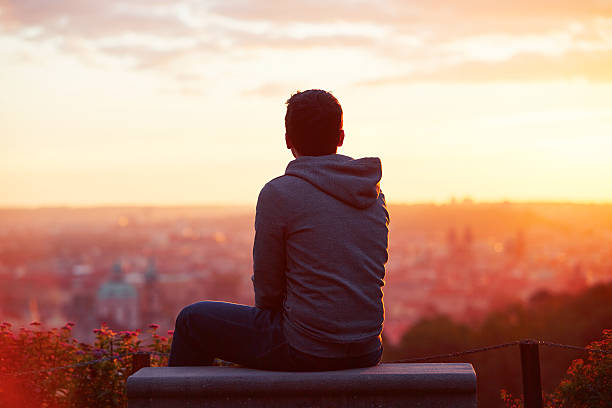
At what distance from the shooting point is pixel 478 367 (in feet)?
74.8

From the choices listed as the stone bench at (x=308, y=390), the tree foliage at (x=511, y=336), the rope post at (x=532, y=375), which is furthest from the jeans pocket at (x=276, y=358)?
the tree foliage at (x=511, y=336)

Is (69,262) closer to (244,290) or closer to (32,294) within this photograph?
(32,294)

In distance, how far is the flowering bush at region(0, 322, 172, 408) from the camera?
4.17 meters

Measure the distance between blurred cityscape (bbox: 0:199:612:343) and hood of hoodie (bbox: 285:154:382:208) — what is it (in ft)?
195

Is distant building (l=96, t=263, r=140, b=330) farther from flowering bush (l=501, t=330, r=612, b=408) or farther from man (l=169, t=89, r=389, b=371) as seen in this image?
man (l=169, t=89, r=389, b=371)

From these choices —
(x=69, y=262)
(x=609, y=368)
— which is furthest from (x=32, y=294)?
(x=609, y=368)

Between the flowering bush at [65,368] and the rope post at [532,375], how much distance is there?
68.1 inches

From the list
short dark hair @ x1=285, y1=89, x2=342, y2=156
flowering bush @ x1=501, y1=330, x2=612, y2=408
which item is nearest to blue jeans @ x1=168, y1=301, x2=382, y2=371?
short dark hair @ x1=285, y1=89, x2=342, y2=156

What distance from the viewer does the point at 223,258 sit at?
94250mm

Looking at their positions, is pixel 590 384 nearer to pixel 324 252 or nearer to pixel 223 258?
pixel 324 252

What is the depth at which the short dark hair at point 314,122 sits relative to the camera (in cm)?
258

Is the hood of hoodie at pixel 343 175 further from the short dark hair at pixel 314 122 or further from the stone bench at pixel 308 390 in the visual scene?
the stone bench at pixel 308 390

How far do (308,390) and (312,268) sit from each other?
1.20 ft

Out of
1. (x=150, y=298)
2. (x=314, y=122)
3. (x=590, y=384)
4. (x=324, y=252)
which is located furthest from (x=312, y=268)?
(x=150, y=298)
